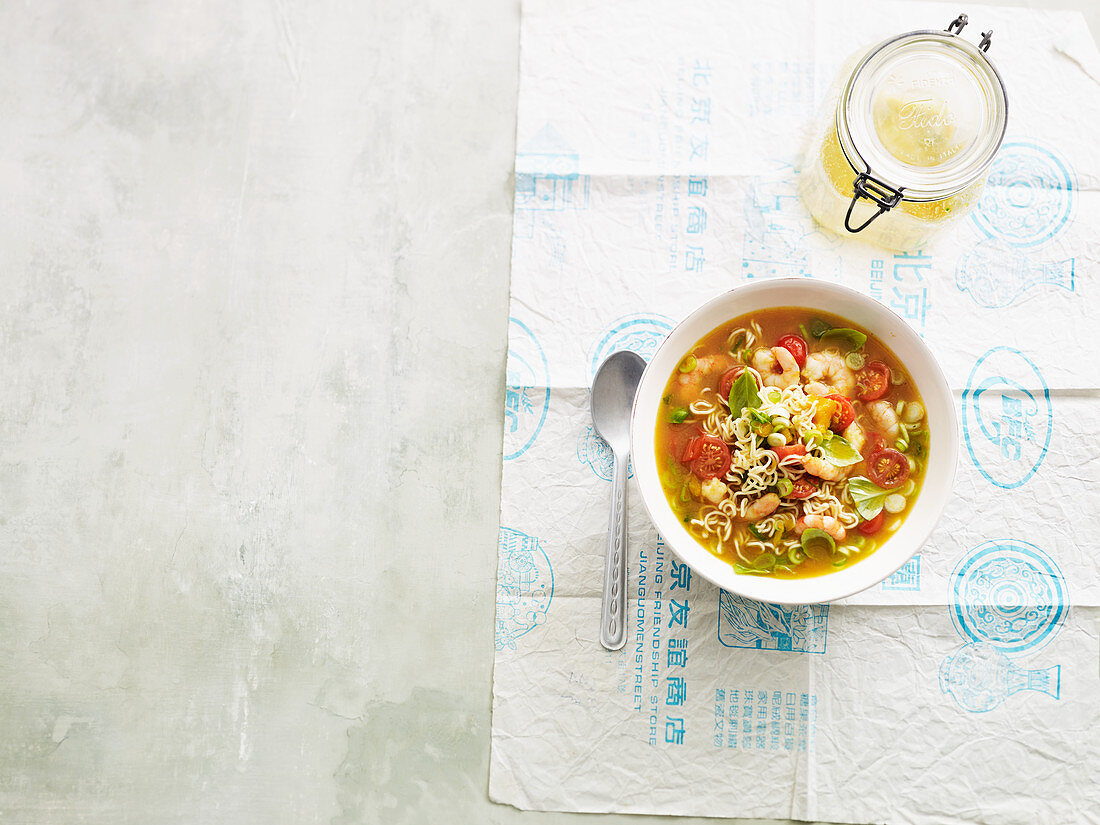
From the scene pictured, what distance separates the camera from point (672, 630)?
1.76 metres

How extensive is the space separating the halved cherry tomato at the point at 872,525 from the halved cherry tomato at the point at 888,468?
0.06 m

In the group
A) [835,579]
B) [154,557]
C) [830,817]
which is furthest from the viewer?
[154,557]

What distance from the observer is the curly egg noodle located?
151 centimetres

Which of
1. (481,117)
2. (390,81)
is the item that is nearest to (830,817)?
(481,117)

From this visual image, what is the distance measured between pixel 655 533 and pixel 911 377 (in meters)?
0.62

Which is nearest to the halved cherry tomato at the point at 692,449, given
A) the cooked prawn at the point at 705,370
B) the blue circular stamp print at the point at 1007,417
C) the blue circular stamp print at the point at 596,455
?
the cooked prawn at the point at 705,370

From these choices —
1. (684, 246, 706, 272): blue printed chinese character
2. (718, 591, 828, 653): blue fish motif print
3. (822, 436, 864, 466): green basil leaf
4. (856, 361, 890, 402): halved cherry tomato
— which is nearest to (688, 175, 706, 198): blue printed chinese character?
(684, 246, 706, 272): blue printed chinese character

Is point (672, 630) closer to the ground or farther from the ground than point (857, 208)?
closer to the ground

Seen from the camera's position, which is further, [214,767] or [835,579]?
[214,767]

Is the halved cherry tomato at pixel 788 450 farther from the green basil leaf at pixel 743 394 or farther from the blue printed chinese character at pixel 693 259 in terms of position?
the blue printed chinese character at pixel 693 259

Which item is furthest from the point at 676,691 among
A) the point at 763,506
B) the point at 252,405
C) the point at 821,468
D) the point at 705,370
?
the point at 252,405

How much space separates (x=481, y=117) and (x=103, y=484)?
125 cm

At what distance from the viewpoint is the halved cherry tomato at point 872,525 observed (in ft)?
5.08

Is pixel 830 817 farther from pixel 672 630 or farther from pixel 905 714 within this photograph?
pixel 672 630
